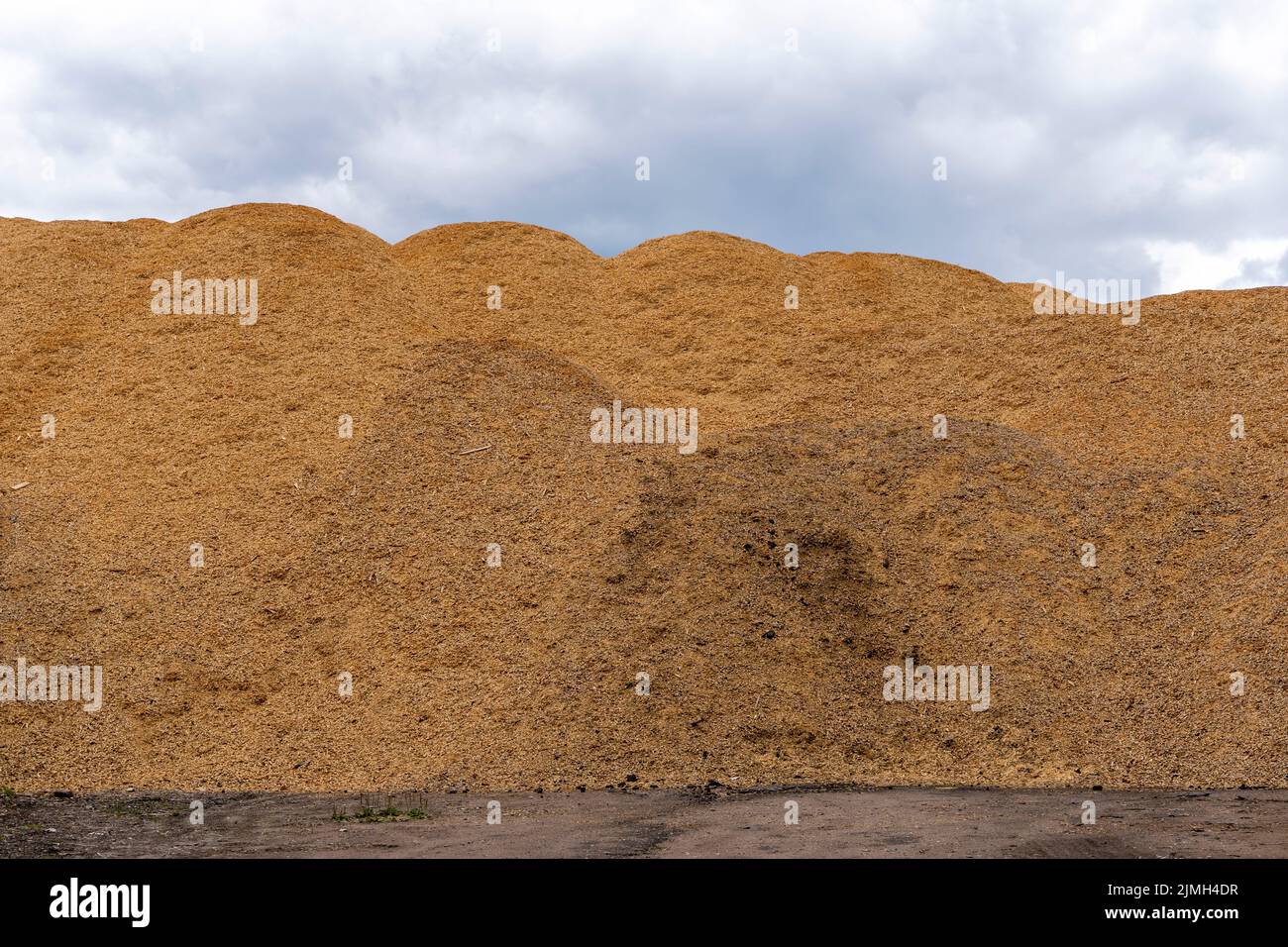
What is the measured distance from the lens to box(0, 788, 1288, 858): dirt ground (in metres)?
10.5

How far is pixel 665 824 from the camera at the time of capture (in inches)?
478

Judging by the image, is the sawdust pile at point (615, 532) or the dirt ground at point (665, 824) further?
the sawdust pile at point (615, 532)

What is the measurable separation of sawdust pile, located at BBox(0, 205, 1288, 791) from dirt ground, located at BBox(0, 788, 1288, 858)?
40.5 inches

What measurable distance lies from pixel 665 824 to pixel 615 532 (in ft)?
24.9

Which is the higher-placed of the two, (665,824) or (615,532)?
(615,532)

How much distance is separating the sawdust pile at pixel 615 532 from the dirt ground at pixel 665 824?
3.37 feet

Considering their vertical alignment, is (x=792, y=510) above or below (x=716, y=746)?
above

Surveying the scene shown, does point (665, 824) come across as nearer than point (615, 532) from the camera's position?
Yes

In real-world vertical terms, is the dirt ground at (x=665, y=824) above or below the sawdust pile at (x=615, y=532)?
below

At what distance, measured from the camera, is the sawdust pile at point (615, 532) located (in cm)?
1570

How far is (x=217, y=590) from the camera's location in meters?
19.0

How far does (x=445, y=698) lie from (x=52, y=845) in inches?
Result: 240

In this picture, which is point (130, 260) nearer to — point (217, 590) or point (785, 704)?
point (217, 590)
